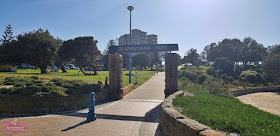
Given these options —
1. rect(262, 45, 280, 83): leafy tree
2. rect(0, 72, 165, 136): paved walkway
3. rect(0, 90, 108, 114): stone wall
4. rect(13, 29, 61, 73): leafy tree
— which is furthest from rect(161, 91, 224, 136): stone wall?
rect(262, 45, 280, 83): leafy tree

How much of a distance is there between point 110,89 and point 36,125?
18.2ft

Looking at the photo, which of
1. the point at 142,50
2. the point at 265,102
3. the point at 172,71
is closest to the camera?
the point at 172,71

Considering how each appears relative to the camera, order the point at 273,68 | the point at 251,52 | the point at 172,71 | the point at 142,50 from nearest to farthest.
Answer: the point at 172,71
the point at 142,50
the point at 273,68
the point at 251,52

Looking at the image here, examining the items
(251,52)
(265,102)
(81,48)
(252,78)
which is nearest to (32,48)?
(81,48)

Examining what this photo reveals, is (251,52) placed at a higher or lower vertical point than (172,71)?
higher

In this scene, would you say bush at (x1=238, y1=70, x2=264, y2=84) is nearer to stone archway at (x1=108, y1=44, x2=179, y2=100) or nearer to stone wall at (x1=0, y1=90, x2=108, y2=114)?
stone archway at (x1=108, y1=44, x2=179, y2=100)

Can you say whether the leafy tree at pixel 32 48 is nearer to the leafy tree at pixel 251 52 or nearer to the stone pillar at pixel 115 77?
the stone pillar at pixel 115 77

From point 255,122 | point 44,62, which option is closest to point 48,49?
point 44,62

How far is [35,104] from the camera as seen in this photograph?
24.6 ft

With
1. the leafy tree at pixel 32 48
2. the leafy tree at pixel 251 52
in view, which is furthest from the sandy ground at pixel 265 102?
the leafy tree at pixel 251 52

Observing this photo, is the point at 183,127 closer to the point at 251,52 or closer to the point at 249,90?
the point at 249,90

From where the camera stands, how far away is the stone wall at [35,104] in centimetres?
725

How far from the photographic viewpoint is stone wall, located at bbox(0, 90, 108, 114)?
23.8ft

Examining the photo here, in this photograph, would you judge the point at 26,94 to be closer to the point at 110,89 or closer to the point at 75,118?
the point at 75,118
